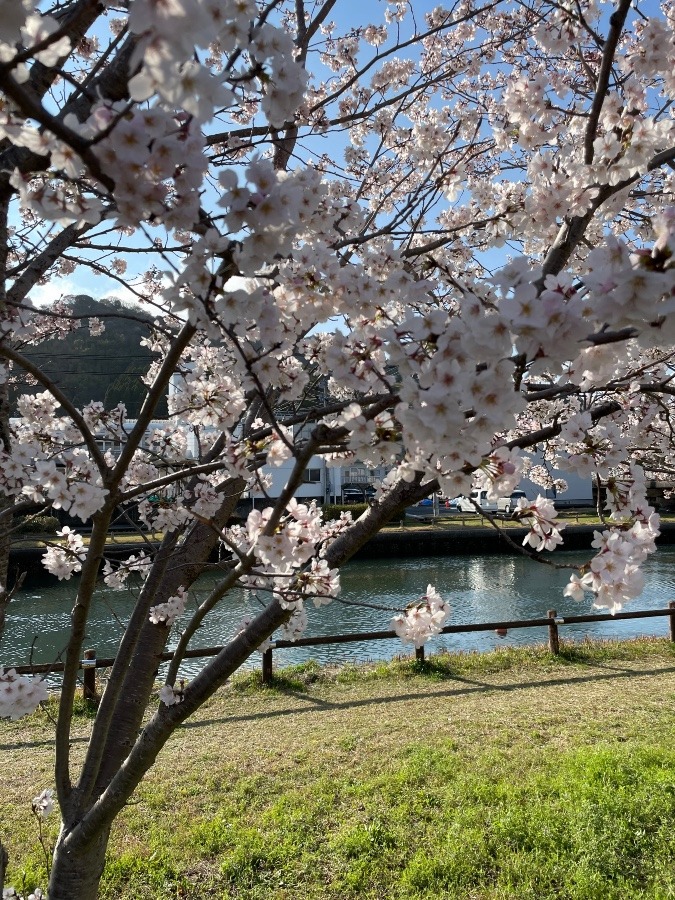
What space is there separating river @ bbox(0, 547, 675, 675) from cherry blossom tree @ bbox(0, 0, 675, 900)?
13.1 feet

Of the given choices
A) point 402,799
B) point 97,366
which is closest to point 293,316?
point 402,799

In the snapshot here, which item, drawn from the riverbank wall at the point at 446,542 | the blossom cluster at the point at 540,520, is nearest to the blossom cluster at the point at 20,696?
the blossom cluster at the point at 540,520

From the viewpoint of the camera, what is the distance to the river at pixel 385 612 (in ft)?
31.8

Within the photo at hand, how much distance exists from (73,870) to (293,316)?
2109 mm

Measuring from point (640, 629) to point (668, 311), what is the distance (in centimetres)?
1123

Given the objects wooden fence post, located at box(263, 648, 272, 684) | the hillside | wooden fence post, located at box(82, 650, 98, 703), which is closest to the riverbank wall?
the hillside

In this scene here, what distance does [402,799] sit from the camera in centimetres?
385

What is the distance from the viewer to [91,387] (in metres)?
36.6

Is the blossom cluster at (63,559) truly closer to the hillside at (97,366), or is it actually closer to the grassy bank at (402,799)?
the hillside at (97,366)

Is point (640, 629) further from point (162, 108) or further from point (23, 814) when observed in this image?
point (162, 108)


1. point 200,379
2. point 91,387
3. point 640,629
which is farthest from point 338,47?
point 91,387

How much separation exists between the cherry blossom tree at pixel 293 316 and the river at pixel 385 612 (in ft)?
13.1

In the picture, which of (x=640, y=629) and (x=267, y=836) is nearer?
(x=267, y=836)

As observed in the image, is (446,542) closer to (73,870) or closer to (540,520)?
(73,870)
